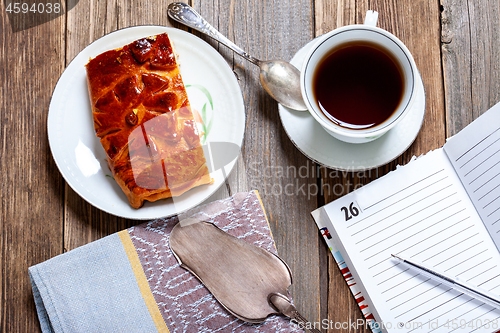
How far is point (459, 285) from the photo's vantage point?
1.08 meters

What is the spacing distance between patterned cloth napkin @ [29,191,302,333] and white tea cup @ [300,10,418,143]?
42 centimetres

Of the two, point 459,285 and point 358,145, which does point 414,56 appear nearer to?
point 358,145

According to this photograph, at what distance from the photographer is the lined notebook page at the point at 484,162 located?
1083 mm

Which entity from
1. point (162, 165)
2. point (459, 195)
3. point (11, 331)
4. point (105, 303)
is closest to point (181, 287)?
point (105, 303)

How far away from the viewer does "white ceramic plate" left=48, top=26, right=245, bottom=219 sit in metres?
1.07

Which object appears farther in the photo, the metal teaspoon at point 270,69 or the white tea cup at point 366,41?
the metal teaspoon at point 270,69

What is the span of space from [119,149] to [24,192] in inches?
15.2

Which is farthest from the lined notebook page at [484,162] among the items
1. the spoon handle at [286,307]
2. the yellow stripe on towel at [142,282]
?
the yellow stripe on towel at [142,282]

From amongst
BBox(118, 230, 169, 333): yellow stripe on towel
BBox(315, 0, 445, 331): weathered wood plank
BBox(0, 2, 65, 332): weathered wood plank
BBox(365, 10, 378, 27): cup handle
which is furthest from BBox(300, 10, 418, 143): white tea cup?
BBox(0, 2, 65, 332): weathered wood plank

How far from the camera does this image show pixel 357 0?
1.17 m

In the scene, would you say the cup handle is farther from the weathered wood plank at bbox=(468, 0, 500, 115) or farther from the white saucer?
the weathered wood plank at bbox=(468, 0, 500, 115)

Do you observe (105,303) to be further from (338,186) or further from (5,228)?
(338,186)

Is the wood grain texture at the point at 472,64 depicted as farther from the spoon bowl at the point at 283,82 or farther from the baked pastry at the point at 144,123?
the baked pastry at the point at 144,123

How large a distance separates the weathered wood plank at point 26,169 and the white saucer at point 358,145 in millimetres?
759
